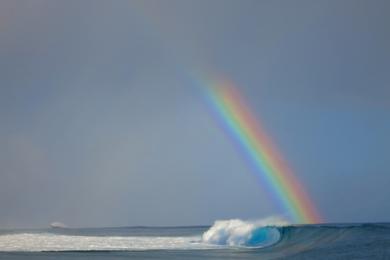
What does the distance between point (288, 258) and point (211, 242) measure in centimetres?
3858

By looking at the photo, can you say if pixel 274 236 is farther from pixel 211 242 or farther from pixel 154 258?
pixel 154 258

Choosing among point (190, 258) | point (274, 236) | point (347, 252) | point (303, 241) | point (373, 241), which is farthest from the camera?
point (274, 236)

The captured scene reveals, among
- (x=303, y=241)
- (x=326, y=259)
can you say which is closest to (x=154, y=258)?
(x=326, y=259)

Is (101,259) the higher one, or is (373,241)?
(373,241)

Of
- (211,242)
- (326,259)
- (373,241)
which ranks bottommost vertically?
(326,259)

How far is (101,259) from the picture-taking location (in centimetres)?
4606

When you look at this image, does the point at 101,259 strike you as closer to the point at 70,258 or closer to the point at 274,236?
the point at 70,258

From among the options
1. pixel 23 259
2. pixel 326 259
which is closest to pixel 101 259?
pixel 23 259

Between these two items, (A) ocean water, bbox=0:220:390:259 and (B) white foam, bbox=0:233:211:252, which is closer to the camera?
(A) ocean water, bbox=0:220:390:259

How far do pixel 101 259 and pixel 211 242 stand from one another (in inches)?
1481

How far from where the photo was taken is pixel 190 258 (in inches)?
1836

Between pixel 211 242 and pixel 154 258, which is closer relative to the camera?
pixel 154 258

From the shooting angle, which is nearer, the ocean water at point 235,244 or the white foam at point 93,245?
the ocean water at point 235,244

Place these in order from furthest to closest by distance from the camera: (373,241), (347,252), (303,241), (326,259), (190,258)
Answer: (303,241), (373,241), (190,258), (347,252), (326,259)
